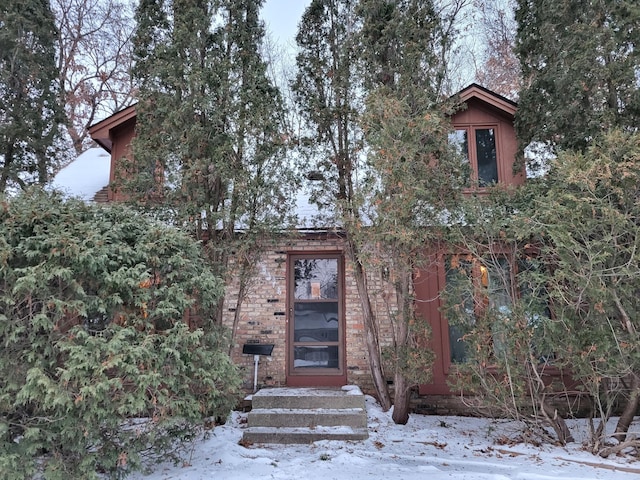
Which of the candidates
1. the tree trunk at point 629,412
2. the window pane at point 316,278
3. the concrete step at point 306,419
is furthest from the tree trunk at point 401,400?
the tree trunk at point 629,412

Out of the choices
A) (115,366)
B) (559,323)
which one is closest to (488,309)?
(559,323)

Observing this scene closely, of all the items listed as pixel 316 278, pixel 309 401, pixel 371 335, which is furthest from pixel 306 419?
pixel 316 278

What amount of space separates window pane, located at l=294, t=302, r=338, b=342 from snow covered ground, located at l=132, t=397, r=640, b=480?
72.1 inches

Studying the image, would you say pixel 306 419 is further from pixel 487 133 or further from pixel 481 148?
pixel 487 133

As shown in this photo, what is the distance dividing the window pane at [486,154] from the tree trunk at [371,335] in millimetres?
3010

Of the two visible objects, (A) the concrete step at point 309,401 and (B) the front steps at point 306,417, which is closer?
(B) the front steps at point 306,417

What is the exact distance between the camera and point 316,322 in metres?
7.16

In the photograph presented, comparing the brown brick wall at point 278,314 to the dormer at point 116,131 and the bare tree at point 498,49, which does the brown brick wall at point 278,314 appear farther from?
the bare tree at point 498,49

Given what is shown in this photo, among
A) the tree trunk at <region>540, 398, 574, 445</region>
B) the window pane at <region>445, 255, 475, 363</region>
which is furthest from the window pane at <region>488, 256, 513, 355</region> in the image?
the tree trunk at <region>540, 398, 574, 445</region>

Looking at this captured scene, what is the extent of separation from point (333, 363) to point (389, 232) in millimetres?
2984

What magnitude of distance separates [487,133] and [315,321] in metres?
4.68

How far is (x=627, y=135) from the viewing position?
4625 mm

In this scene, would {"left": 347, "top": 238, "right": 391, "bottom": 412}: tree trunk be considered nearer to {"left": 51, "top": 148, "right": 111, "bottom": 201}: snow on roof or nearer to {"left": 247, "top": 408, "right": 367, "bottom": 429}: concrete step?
{"left": 247, "top": 408, "right": 367, "bottom": 429}: concrete step

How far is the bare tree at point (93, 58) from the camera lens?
14102 mm
